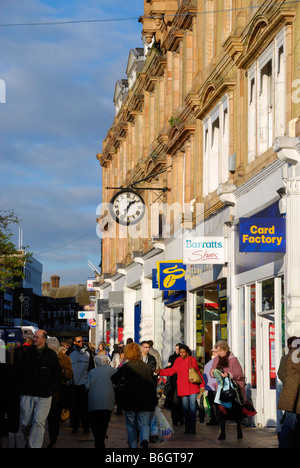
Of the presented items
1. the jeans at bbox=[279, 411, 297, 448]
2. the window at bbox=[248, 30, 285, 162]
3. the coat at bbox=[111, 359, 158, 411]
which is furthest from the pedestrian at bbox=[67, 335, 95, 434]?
the jeans at bbox=[279, 411, 297, 448]

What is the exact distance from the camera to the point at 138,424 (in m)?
13.2

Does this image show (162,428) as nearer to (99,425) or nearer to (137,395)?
(99,425)

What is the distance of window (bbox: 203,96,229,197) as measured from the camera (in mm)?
24484

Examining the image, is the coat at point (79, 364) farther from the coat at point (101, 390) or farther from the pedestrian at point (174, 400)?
the coat at point (101, 390)

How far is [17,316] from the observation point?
6043 inches

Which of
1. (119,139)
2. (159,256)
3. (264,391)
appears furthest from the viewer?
(119,139)

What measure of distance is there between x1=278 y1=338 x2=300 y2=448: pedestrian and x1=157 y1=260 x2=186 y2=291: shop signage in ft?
56.5

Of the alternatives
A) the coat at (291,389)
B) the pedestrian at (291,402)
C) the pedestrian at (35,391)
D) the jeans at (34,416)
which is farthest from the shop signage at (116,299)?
the coat at (291,389)

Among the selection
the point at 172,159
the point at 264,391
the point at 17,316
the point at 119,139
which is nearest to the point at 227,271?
the point at 264,391

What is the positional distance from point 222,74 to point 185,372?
8.85 m

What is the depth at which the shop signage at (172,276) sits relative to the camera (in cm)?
2970

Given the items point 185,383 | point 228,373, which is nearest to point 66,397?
Answer: point 228,373

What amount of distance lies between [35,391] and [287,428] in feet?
12.3

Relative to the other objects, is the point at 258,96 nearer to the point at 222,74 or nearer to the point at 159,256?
the point at 222,74
